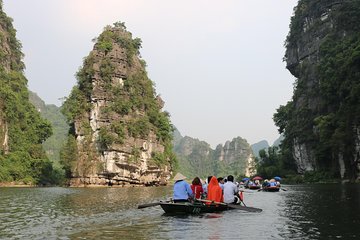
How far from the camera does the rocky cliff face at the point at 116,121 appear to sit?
55156 mm

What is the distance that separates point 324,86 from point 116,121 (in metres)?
26.8

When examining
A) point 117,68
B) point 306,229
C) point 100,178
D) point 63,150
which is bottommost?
point 306,229

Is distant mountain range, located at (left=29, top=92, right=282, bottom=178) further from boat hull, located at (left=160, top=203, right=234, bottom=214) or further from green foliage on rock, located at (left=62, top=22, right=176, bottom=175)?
boat hull, located at (left=160, top=203, right=234, bottom=214)

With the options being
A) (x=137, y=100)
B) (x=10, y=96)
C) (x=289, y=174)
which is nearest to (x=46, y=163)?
(x=10, y=96)

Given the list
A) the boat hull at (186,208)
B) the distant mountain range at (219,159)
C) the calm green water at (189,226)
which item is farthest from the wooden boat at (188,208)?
the distant mountain range at (219,159)

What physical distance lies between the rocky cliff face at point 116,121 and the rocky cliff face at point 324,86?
2039 centimetres

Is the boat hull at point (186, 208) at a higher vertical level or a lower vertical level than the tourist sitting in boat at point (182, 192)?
lower

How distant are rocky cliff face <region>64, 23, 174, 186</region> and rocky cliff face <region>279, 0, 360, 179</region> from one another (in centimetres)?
2039

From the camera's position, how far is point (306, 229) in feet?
36.0

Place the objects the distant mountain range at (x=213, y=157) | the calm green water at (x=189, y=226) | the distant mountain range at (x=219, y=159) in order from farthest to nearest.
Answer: the distant mountain range at (x=219, y=159) → the distant mountain range at (x=213, y=157) → the calm green water at (x=189, y=226)

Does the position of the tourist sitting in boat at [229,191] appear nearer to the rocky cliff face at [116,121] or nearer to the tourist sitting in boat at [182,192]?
the tourist sitting in boat at [182,192]

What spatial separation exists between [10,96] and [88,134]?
1448 centimetres

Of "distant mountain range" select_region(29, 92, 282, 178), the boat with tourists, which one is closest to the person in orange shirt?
the boat with tourists

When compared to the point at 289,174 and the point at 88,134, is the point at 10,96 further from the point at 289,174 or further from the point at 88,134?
the point at 289,174
